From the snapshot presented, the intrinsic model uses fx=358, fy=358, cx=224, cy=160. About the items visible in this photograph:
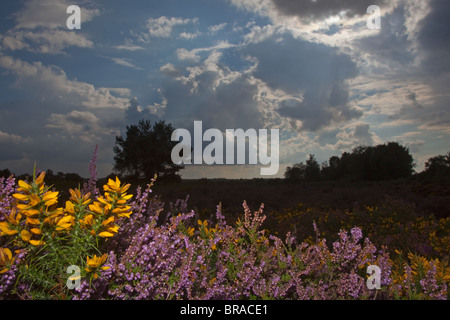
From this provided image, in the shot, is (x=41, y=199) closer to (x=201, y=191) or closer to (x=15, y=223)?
(x=15, y=223)

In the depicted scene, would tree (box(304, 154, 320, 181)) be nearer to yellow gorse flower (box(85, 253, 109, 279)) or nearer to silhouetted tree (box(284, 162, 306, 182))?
silhouetted tree (box(284, 162, 306, 182))

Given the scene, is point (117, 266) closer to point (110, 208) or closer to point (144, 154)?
point (110, 208)

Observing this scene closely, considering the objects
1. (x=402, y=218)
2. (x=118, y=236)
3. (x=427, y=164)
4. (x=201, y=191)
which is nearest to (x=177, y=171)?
(x=201, y=191)

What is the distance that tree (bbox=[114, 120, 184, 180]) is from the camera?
26.5 meters

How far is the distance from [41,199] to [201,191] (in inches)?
518

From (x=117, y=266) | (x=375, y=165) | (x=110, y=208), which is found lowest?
(x=117, y=266)

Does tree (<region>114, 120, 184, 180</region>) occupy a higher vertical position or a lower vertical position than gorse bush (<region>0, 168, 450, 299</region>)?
higher

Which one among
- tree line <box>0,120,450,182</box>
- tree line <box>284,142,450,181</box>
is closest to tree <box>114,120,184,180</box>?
tree line <box>0,120,450,182</box>

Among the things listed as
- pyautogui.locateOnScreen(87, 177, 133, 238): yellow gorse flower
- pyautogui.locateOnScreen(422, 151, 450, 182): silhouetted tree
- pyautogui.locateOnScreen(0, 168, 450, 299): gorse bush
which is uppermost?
pyautogui.locateOnScreen(422, 151, 450, 182): silhouetted tree

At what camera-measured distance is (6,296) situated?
1977 mm

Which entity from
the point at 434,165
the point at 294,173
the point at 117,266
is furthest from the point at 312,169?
the point at 117,266

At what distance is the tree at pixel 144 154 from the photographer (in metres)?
26.5

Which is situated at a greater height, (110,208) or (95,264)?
(110,208)

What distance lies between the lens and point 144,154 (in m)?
26.5
